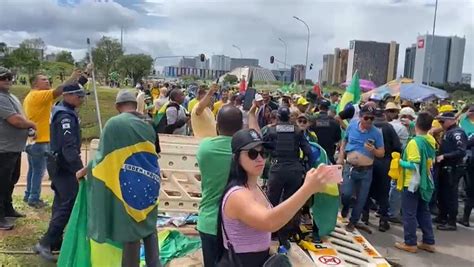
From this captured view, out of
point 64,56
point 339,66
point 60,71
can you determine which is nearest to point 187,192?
point 60,71

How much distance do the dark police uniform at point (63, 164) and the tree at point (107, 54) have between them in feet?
215

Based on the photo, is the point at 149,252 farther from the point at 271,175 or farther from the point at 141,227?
the point at 271,175

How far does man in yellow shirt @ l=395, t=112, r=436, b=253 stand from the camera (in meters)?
5.93

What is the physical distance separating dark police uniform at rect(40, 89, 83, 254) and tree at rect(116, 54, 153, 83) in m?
66.7

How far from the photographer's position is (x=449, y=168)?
7.21 meters

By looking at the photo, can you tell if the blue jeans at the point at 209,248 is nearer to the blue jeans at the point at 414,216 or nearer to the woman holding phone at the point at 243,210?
the woman holding phone at the point at 243,210

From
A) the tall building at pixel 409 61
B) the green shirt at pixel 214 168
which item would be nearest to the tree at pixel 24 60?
the green shirt at pixel 214 168

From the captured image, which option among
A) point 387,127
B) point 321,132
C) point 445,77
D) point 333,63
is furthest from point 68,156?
point 333,63

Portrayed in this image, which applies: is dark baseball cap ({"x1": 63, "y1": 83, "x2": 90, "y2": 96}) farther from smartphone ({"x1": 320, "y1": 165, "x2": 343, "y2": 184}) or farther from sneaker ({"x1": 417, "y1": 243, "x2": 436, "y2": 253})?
sneaker ({"x1": 417, "y1": 243, "x2": 436, "y2": 253})

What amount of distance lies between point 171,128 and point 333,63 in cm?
9516

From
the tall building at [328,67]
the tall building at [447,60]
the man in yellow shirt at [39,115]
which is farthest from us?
the tall building at [328,67]

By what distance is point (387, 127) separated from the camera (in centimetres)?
721

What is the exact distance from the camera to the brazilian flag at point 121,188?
363cm

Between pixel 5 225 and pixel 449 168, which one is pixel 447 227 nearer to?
pixel 449 168
